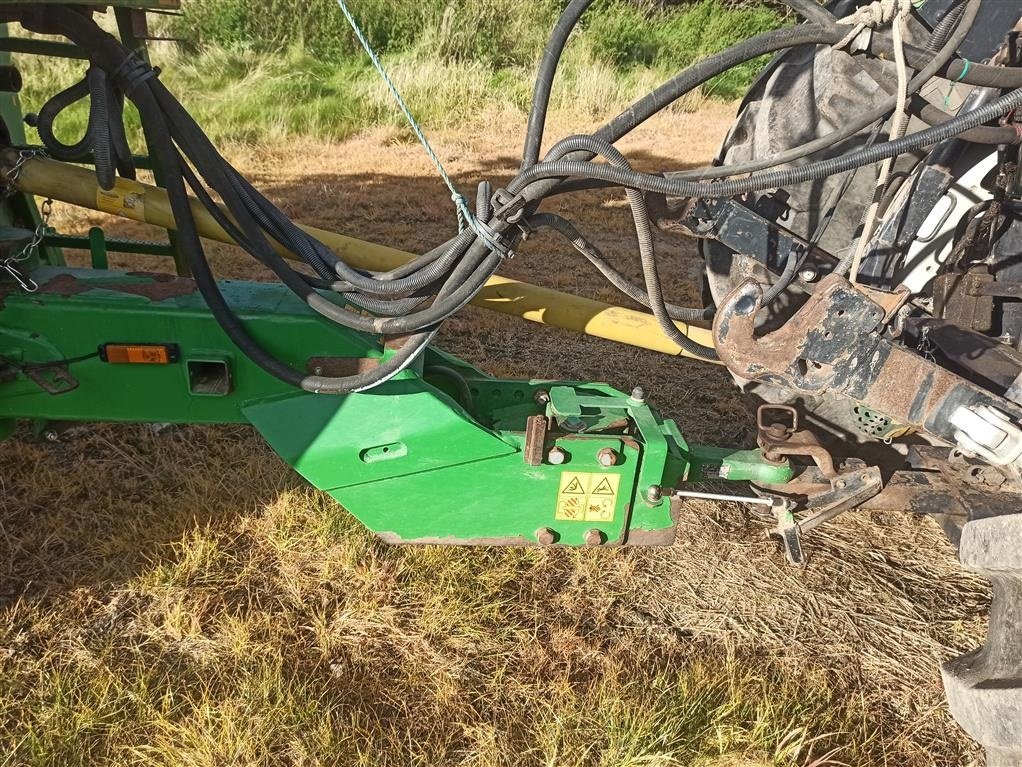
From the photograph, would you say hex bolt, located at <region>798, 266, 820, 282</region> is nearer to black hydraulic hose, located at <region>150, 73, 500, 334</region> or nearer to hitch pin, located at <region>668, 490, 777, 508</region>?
hitch pin, located at <region>668, 490, 777, 508</region>

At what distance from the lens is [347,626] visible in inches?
97.2

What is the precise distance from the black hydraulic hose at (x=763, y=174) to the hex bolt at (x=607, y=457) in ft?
2.20

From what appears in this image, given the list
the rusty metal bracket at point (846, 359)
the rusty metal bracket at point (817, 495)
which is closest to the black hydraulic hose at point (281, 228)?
the rusty metal bracket at point (846, 359)

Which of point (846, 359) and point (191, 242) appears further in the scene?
point (191, 242)

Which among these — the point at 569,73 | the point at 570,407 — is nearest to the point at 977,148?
the point at 570,407

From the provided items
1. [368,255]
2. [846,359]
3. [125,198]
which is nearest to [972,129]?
[846,359]

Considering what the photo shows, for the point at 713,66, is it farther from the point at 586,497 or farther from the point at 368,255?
the point at 368,255

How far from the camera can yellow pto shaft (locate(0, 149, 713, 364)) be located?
2199 mm

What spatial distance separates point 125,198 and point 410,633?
156 centimetres

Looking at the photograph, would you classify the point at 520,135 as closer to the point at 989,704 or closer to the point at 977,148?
the point at 977,148

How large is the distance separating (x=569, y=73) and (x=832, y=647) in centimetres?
970

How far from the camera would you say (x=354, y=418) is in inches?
77.3

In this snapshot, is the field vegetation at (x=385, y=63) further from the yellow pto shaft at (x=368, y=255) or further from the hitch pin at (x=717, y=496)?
the hitch pin at (x=717, y=496)

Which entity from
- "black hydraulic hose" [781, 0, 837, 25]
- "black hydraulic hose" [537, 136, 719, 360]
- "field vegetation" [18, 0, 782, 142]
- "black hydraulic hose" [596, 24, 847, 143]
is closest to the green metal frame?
"black hydraulic hose" [537, 136, 719, 360]
